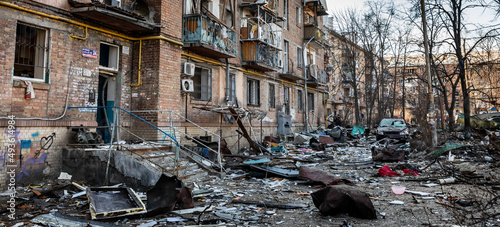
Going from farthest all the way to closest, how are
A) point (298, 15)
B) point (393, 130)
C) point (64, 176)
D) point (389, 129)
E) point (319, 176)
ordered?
point (298, 15) → point (389, 129) → point (393, 130) → point (319, 176) → point (64, 176)

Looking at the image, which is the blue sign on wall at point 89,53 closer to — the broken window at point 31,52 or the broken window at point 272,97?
the broken window at point 31,52

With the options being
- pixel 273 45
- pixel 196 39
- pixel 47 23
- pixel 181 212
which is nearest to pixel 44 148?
pixel 47 23

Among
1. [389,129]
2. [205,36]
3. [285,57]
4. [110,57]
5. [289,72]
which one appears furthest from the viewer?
[289,72]

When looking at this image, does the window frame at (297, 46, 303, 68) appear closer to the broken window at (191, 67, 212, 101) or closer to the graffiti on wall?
the broken window at (191, 67, 212, 101)

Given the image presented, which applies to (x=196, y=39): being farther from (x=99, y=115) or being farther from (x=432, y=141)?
(x=432, y=141)

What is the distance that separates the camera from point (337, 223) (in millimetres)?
5125

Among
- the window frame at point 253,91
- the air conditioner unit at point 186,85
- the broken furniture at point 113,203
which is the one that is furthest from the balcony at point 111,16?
the window frame at point 253,91

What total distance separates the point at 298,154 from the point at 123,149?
364 inches

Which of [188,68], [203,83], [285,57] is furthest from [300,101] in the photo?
[188,68]

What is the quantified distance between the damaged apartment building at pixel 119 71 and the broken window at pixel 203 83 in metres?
0.05

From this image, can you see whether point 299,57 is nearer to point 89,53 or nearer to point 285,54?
point 285,54

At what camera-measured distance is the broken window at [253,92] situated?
18250 millimetres

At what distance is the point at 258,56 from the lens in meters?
16.9

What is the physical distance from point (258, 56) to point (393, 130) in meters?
9.55
